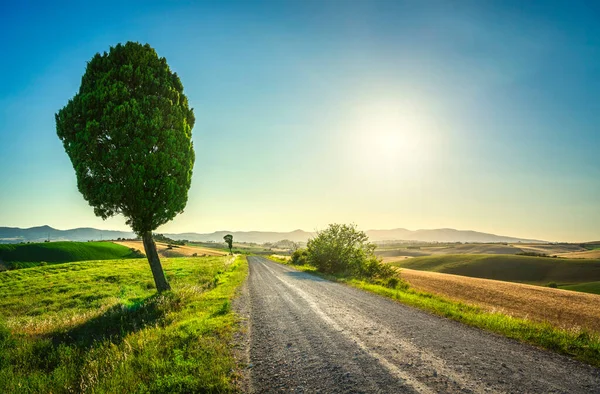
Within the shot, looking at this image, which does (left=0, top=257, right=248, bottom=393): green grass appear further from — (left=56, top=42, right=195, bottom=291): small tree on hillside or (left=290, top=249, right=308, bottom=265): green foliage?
(left=290, top=249, right=308, bottom=265): green foliage

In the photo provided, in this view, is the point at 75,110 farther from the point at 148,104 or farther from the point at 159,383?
the point at 159,383

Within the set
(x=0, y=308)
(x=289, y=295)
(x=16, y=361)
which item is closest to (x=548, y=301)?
(x=289, y=295)

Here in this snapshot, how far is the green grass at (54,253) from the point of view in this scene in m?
53.5

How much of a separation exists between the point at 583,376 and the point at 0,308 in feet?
104

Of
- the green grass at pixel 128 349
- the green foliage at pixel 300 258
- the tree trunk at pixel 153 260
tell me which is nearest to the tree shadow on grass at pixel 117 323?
the green grass at pixel 128 349

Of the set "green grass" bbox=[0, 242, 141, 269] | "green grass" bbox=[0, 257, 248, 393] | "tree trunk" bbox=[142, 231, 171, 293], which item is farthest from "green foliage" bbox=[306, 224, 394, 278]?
"green grass" bbox=[0, 242, 141, 269]

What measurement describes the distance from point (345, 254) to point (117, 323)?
26.1 metres

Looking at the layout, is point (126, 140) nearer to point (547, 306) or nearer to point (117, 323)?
point (117, 323)

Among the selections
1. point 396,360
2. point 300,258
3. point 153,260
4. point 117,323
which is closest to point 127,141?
→ point 153,260

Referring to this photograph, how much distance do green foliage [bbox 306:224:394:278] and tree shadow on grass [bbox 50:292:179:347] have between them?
22.1m

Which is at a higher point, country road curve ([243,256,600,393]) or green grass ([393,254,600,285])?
country road curve ([243,256,600,393])

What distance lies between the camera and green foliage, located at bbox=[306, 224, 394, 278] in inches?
1264

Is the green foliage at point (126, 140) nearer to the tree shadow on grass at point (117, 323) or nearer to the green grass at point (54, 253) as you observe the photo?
the tree shadow on grass at point (117, 323)

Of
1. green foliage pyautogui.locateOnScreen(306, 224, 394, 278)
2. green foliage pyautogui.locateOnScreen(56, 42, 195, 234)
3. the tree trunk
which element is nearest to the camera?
green foliage pyautogui.locateOnScreen(56, 42, 195, 234)
